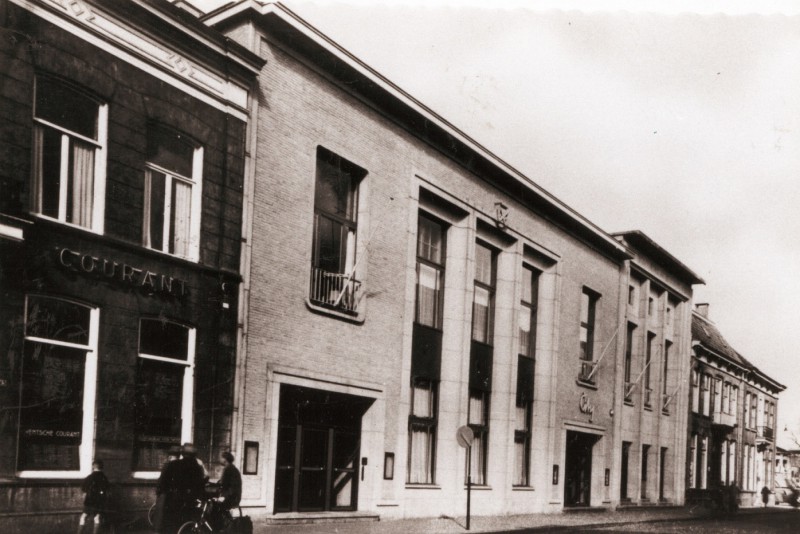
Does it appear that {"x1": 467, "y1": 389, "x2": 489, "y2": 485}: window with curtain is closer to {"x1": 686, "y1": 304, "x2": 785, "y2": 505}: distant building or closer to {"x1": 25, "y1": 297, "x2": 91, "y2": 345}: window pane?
{"x1": 25, "y1": 297, "x2": 91, "y2": 345}: window pane

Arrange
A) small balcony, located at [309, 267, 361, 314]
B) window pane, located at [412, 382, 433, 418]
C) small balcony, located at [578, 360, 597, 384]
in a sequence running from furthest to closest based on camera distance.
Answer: small balcony, located at [578, 360, 597, 384] → window pane, located at [412, 382, 433, 418] → small balcony, located at [309, 267, 361, 314]

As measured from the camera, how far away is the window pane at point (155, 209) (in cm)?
1528

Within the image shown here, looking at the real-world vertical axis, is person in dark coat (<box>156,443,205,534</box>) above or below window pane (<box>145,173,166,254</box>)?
below

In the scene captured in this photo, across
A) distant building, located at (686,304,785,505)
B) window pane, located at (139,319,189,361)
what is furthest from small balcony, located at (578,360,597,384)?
window pane, located at (139,319,189,361)

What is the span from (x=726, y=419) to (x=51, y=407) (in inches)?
1904

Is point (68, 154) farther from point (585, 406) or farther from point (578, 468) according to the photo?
point (578, 468)

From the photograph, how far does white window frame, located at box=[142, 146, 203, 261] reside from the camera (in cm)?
1523

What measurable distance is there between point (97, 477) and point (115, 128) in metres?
5.47

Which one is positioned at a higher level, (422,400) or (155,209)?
(155,209)

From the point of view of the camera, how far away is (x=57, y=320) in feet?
43.6

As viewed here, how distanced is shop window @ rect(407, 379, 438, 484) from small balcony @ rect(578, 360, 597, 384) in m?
10.2

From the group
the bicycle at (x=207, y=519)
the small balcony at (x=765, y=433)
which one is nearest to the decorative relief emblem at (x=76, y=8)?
the bicycle at (x=207, y=519)

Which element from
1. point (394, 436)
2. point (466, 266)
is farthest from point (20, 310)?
point (466, 266)

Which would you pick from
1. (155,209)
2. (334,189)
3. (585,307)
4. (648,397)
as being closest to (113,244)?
(155,209)
